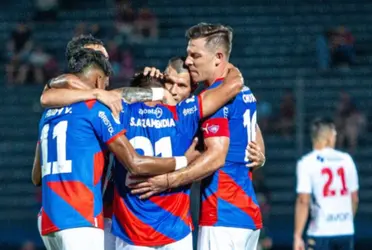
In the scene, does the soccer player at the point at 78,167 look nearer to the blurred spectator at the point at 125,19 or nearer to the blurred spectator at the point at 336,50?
the blurred spectator at the point at 336,50

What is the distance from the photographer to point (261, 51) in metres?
20.0

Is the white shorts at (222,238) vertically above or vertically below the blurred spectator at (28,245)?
above

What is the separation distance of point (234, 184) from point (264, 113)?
9796 millimetres

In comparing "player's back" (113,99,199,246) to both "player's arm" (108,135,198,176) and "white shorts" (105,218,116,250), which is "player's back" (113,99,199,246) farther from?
"white shorts" (105,218,116,250)

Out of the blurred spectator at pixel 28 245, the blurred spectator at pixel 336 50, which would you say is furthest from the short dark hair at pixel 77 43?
the blurred spectator at pixel 336 50

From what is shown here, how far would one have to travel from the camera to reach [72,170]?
657 cm

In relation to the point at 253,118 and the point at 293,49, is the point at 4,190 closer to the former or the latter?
the point at 293,49

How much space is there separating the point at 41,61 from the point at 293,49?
17.1 ft

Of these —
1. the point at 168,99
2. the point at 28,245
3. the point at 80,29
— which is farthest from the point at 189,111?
the point at 80,29

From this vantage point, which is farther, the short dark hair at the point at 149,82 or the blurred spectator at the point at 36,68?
the blurred spectator at the point at 36,68

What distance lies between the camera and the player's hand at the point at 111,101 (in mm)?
6703

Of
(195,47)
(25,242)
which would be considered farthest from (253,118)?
(25,242)

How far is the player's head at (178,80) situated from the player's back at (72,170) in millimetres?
848

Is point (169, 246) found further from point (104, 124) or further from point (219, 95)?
point (219, 95)
